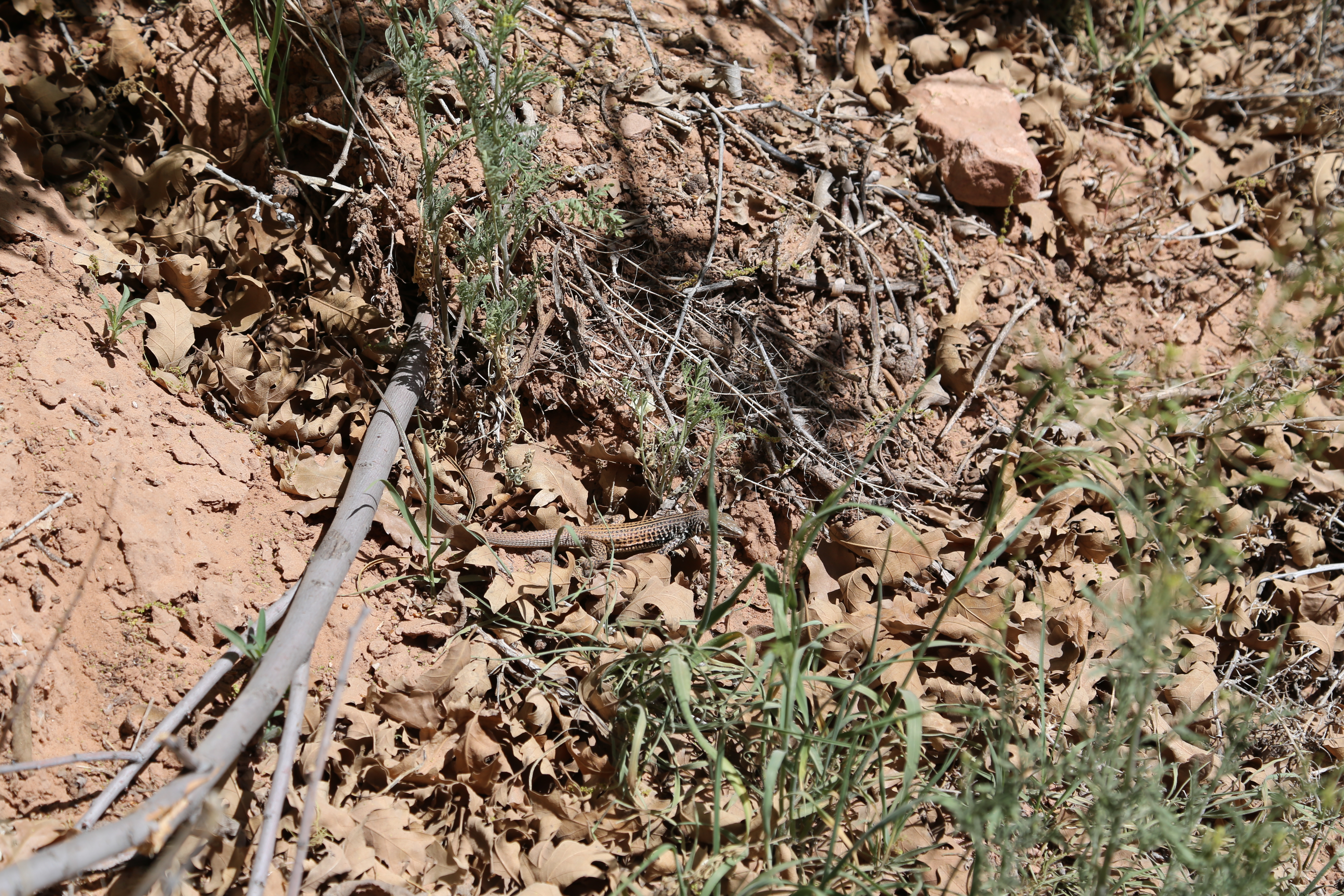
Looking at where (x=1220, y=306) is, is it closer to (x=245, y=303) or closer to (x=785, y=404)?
(x=785, y=404)

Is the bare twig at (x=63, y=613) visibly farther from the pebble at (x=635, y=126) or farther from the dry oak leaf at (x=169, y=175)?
the pebble at (x=635, y=126)

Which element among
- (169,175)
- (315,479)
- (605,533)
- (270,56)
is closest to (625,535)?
(605,533)

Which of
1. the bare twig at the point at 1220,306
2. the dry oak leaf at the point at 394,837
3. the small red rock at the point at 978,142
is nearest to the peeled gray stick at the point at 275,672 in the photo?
the dry oak leaf at the point at 394,837

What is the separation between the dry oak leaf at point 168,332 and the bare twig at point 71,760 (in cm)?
137

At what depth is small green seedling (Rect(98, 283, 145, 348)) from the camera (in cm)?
281

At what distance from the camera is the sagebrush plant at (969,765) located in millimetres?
2043

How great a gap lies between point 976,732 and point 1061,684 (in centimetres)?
56

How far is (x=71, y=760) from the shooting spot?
2.03 meters

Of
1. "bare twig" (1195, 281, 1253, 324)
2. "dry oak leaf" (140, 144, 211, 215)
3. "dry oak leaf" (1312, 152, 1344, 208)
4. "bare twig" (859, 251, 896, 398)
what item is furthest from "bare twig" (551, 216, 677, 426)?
"dry oak leaf" (1312, 152, 1344, 208)

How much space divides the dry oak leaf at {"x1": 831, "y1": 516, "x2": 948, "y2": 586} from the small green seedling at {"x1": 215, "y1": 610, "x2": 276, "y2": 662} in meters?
2.07

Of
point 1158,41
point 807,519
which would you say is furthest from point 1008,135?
point 807,519

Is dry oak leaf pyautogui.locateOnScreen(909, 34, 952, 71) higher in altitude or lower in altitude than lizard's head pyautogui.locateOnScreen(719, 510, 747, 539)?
higher

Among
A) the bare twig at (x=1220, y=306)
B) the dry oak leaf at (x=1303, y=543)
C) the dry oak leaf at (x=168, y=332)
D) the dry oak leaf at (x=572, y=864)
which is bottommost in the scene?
the dry oak leaf at (x=1303, y=543)

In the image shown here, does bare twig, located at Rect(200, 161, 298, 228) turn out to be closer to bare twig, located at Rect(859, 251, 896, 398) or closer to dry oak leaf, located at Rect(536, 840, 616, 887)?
bare twig, located at Rect(859, 251, 896, 398)
